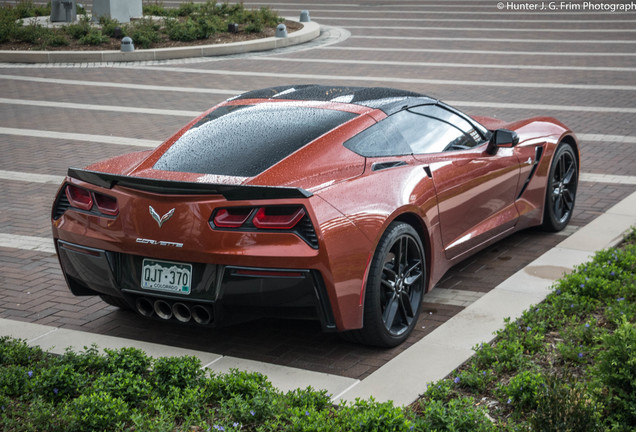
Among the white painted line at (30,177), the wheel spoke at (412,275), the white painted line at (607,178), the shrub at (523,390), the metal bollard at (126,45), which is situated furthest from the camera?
the metal bollard at (126,45)

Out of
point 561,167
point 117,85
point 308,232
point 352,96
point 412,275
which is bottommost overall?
point 117,85

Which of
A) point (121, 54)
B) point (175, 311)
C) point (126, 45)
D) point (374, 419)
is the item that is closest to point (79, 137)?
point (175, 311)

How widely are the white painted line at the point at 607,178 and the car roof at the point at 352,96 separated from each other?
3.51 m

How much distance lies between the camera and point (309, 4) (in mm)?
32531

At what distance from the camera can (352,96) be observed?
6.15 meters

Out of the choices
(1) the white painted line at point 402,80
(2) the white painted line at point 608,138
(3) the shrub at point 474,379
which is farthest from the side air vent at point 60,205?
(1) the white painted line at point 402,80

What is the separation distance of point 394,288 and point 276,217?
92 cm

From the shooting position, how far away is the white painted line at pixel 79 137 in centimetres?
1143

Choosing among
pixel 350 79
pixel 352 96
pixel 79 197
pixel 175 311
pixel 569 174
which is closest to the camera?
pixel 175 311

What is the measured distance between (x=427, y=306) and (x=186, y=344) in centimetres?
166

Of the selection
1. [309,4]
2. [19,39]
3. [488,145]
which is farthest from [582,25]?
[488,145]

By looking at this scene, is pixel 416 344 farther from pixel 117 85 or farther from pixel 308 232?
pixel 117 85

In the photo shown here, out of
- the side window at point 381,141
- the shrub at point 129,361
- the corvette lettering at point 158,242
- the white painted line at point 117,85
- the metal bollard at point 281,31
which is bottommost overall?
the white painted line at point 117,85

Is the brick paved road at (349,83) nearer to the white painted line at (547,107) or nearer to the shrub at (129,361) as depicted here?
the white painted line at (547,107)
